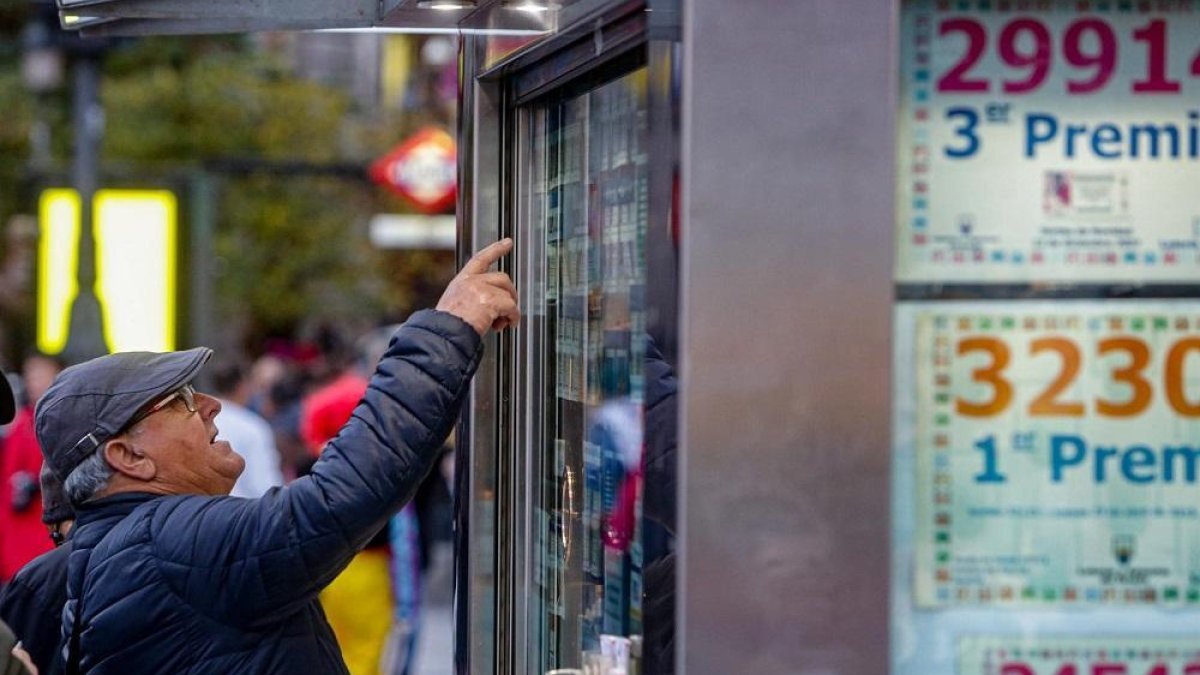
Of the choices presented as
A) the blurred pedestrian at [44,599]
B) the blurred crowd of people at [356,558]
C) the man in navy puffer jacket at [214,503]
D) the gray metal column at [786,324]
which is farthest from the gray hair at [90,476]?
the blurred crowd of people at [356,558]

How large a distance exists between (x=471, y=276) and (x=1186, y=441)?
3.86 feet

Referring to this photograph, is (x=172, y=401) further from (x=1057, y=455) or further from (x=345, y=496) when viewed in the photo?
(x=1057, y=455)

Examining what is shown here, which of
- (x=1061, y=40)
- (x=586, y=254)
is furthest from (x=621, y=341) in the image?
(x=1061, y=40)

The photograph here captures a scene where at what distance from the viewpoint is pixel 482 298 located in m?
3.00

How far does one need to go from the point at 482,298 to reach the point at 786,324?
0.79 metres

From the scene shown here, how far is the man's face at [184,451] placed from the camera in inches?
130

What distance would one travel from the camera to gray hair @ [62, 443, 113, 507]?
328 cm

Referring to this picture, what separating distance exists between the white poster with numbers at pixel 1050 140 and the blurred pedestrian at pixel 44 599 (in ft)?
7.20

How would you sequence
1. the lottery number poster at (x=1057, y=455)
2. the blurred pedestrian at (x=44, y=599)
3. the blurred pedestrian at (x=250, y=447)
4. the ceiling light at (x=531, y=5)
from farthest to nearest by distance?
the blurred pedestrian at (x=250, y=447), the blurred pedestrian at (x=44, y=599), the ceiling light at (x=531, y=5), the lottery number poster at (x=1057, y=455)

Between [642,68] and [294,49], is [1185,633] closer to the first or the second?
[642,68]

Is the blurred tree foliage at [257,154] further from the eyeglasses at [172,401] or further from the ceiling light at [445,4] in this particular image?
the ceiling light at [445,4]

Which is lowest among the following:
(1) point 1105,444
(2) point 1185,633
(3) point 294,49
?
(2) point 1185,633

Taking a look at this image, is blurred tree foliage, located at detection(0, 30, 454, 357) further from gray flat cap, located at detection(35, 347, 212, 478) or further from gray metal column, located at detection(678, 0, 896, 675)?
gray metal column, located at detection(678, 0, 896, 675)

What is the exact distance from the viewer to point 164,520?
10.1 ft
